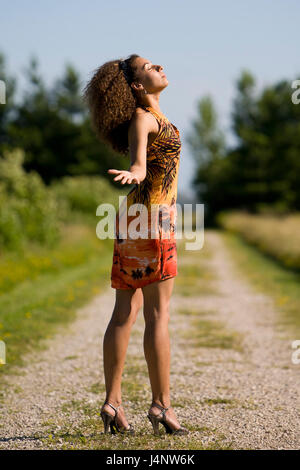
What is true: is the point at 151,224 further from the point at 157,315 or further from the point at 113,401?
the point at 113,401

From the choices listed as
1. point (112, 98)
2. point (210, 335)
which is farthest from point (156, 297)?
point (210, 335)

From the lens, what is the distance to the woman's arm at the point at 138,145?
262cm

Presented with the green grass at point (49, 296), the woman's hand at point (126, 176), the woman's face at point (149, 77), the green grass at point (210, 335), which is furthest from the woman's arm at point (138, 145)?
the green grass at point (210, 335)

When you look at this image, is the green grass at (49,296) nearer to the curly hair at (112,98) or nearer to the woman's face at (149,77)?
the curly hair at (112,98)

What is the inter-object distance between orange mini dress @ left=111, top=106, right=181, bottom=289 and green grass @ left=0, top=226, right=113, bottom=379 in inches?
76.2

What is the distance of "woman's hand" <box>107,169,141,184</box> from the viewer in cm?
248

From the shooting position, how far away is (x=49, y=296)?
798 centimetres

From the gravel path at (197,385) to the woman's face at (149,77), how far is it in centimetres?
189

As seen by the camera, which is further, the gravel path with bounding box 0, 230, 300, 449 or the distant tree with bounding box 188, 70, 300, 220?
the distant tree with bounding box 188, 70, 300, 220

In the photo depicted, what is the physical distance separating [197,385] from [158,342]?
4.07ft

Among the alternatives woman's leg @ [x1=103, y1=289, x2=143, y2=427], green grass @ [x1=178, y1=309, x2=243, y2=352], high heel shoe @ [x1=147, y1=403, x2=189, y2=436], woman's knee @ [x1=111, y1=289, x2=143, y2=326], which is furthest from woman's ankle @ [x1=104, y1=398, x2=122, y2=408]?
green grass @ [x1=178, y1=309, x2=243, y2=352]

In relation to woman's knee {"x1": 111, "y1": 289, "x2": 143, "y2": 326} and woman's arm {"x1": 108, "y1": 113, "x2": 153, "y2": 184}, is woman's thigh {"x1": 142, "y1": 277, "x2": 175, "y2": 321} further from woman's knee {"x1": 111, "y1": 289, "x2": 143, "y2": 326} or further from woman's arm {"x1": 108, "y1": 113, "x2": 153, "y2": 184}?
woman's arm {"x1": 108, "y1": 113, "x2": 153, "y2": 184}

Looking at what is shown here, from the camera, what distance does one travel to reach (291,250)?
14570 millimetres
